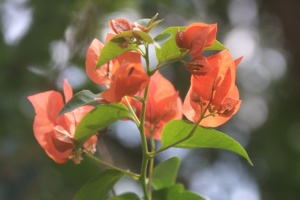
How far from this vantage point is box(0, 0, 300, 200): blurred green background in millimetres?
2221

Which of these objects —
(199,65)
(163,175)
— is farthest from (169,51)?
(163,175)

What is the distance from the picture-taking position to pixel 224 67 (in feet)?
3.05

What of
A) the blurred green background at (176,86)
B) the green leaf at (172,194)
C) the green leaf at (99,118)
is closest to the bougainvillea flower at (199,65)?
the green leaf at (99,118)

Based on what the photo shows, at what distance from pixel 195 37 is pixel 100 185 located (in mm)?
260

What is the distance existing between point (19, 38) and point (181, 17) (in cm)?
95

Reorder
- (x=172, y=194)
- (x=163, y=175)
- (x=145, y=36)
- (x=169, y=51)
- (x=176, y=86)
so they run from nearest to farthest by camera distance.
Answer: (x=145, y=36)
(x=169, y=51)
(x=172, y=194)
(x=163, y=175)
(x=176, y=86)

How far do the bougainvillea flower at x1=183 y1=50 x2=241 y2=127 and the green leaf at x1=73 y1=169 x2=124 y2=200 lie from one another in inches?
5.7

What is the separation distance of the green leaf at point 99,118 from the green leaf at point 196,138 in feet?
0.28

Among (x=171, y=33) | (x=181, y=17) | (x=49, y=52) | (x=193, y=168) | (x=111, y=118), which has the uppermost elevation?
(x=171, y=33)

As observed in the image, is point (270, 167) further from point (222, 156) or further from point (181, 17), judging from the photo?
point (181, 17)

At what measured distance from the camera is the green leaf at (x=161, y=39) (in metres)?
0.81

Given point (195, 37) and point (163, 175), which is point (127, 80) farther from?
point (163, 175)

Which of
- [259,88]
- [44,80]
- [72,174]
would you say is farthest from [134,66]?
[259,88]

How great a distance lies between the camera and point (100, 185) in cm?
97
